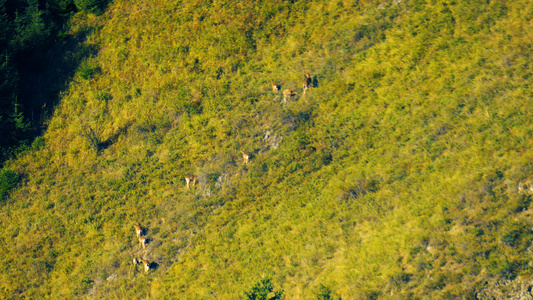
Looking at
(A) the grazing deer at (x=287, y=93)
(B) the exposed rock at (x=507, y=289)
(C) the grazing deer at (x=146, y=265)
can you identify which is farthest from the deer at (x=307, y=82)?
(B) the exposed rock at (x=507, y=289)

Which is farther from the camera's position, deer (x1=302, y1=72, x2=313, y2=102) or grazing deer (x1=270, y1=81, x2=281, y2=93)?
grazing deer (x1=270, y1=81, x2=281, y2=93)

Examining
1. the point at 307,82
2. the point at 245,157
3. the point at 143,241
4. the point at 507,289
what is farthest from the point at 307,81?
the point at 507,289

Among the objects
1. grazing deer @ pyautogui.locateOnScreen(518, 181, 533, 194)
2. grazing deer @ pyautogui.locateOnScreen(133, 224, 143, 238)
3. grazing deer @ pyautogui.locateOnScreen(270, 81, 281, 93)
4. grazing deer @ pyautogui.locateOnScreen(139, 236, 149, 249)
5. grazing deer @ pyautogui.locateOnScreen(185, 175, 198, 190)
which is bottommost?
grazing deer @ pyautogui.locateOnScreen(518, 181, 533, 194)

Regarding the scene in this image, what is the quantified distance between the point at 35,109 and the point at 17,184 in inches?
174

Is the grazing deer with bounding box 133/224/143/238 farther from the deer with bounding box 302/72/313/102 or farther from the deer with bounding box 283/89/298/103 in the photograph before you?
the deer with bounding box 302/72/313/102

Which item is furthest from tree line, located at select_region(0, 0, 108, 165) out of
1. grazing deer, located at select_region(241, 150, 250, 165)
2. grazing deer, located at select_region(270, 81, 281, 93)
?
grazing deer, located at select_region(270, 81, 281, 93)

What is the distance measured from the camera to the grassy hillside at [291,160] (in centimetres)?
1616

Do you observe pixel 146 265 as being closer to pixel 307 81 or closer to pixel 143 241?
pixel 143 241

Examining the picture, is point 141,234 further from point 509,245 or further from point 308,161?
point 509,245

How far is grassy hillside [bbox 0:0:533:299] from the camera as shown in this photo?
16.2 metres

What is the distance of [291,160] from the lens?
1845cm

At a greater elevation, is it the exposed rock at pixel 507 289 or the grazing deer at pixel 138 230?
the grazing deer at pixel 138 230

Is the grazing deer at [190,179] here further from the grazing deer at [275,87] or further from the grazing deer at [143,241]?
the grazing deer at [275,87]

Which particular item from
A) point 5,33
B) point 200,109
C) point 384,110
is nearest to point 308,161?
point 384,110
